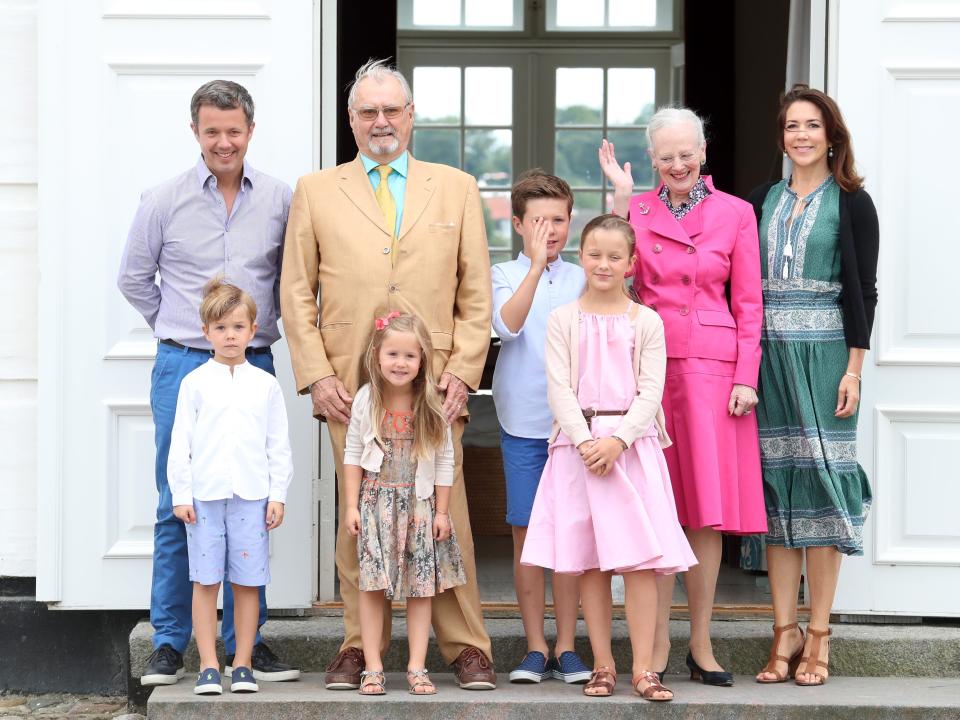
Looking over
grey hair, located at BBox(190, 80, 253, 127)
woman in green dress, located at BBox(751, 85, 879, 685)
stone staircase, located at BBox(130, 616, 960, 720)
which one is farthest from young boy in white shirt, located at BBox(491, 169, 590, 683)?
grey hair, located at BBox(190, 80, 253, 127)

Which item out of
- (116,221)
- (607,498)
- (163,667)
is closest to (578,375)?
(607,498)

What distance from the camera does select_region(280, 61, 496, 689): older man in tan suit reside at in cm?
359

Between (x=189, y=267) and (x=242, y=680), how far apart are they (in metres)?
1.13

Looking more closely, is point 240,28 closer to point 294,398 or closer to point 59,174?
point 59,174

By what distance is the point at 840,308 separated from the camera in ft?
12.3

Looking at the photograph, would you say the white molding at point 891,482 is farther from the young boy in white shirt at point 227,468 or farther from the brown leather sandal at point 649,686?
the young boy in white shirt at point 227,468

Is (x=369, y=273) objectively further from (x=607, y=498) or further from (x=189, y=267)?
(x=607, y=498)

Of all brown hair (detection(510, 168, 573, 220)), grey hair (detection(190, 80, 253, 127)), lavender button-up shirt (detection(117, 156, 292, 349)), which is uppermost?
grey hair (detection(190, 80, 253, 127))

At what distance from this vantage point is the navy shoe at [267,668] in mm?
3807

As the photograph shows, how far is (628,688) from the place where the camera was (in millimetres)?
3691

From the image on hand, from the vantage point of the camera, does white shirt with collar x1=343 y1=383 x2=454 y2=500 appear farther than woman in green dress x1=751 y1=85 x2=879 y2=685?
No

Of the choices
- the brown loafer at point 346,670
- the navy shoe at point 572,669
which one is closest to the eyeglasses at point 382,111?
the brown loafer at point 346,670

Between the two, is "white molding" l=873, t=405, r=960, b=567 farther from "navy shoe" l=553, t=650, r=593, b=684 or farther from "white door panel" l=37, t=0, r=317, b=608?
"white door panel" l=37, t=0, r=317, b=608

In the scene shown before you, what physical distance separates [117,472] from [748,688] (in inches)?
78.3
